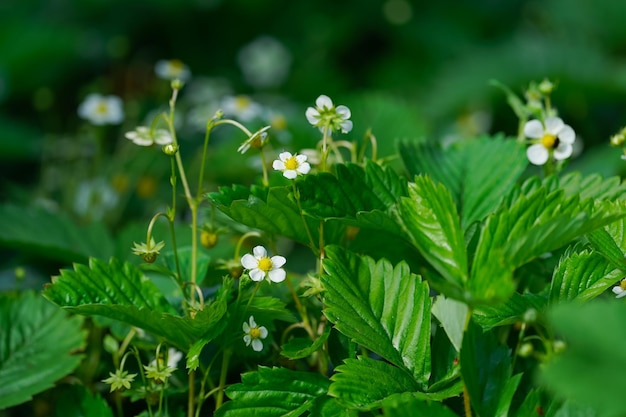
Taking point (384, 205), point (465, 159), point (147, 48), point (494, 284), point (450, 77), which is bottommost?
point (494, 284)

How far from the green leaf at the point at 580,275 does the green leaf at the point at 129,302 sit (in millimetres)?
298

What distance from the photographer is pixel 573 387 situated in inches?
19.1

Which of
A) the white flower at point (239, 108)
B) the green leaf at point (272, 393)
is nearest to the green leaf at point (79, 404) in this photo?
the green leaf at point (272, 393)

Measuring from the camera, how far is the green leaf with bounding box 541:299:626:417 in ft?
1.59

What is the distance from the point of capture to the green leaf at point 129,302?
72cm

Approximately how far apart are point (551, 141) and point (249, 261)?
0.37 meters

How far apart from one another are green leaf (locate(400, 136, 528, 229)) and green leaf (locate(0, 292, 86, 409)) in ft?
1.42

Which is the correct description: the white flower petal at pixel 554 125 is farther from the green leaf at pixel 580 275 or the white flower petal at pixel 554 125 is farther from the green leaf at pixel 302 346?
the green leaf at pixel 302 346

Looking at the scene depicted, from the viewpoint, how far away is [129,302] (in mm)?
788

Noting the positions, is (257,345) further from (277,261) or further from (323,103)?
(323,103)

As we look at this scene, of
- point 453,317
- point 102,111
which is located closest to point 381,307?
point 453,317

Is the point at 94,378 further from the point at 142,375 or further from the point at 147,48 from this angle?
the point at 147,48

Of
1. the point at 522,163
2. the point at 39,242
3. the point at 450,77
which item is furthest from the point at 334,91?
the point at 522,163

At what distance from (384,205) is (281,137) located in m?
0.60
